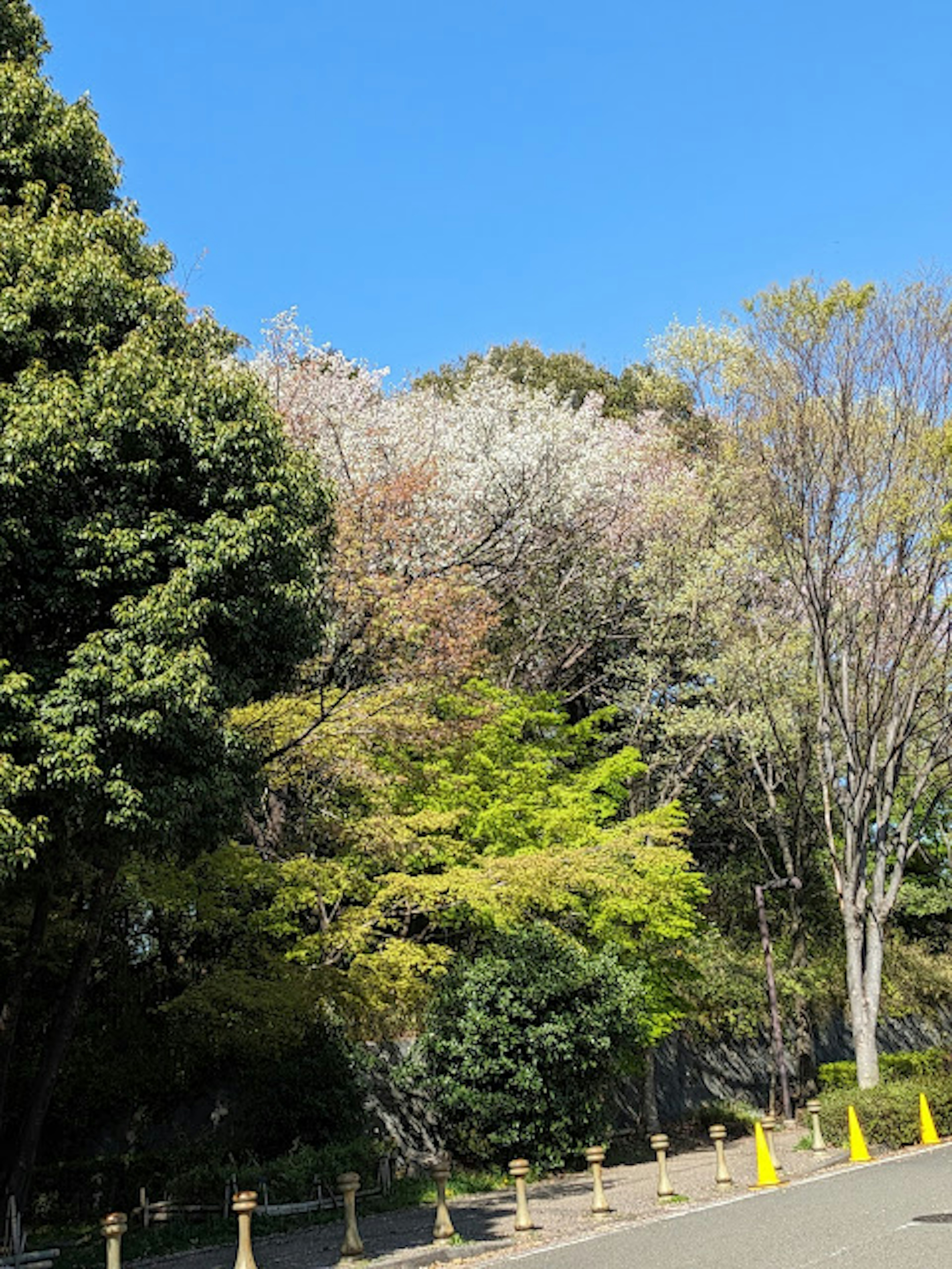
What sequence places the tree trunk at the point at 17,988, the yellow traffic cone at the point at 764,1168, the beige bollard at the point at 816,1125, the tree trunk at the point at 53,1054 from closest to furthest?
1. the tree trunk at the point at 17,988
2. the tree trunk at the point at 53,1054
3. the yellow traffic cone at the point at 764,1168
4. the beige bollard at the point at 816,1125

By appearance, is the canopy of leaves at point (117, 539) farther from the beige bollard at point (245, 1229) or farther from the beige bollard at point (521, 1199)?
the beige bollard at point (521, 1199)

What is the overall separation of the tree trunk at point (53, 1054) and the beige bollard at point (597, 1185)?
20.6ft

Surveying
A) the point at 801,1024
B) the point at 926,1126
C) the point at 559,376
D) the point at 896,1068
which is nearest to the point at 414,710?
the point at 926,1126

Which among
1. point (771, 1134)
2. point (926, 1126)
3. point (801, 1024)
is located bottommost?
point (771, 1134)

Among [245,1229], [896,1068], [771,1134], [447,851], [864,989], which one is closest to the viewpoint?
[245,1229]

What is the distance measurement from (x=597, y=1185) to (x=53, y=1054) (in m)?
6.57

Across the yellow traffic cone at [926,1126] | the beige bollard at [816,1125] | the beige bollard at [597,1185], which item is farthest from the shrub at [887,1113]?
the beige bollard at [597,1185]

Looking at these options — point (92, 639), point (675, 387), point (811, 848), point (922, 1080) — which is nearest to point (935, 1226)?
point (92, 639)

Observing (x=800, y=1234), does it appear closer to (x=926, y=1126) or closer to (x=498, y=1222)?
(x=498, y=1222)

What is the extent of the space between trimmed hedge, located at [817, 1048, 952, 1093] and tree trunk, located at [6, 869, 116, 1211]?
17.0 m

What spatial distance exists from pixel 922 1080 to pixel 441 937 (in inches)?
359

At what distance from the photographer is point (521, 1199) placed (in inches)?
502

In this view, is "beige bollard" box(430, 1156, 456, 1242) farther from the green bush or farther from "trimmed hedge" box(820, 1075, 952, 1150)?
"trimmed hedge" box(820, 1075, 952, 1150)

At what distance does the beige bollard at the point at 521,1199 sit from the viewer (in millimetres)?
12617
